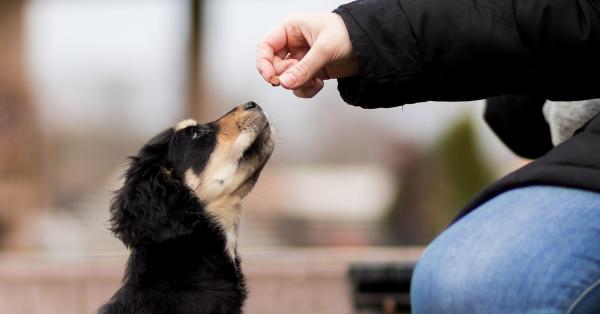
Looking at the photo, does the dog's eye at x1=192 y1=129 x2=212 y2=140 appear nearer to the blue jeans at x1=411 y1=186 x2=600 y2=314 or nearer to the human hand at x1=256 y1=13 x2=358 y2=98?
the human hand at x1=256 y1=13 x2=358 y2=98

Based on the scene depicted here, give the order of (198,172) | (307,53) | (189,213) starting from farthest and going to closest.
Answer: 1. (198,172)
2. (189,213)
3. (307,53)

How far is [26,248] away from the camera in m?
7.82

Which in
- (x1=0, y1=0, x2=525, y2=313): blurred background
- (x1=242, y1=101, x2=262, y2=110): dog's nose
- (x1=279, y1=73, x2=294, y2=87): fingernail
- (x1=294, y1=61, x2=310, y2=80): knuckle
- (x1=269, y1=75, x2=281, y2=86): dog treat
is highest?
(x1=294, y1=61, x2=310, y2=80): knuckle

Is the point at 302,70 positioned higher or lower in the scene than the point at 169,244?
higher

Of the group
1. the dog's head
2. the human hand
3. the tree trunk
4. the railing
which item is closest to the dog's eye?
the dog's head

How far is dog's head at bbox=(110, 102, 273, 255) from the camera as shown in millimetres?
3150

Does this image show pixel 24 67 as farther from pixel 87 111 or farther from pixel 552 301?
pixel 552 301

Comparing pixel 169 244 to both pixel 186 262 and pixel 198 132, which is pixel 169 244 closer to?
pixel 186 262

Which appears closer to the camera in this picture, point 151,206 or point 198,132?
point 151,206

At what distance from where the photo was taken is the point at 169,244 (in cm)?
314

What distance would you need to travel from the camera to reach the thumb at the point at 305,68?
206 cm

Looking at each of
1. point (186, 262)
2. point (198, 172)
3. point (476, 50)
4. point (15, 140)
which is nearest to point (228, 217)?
point (198, 172)

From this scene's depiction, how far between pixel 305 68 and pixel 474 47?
1.19 feet

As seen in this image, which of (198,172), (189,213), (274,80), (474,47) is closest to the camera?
(474,47)
